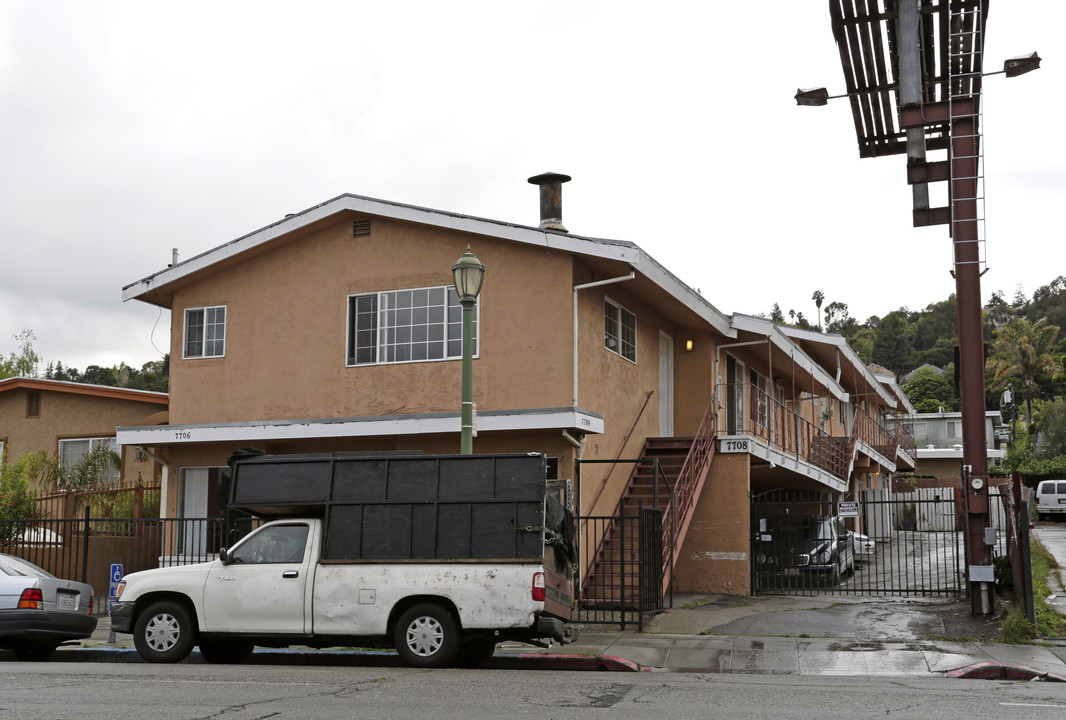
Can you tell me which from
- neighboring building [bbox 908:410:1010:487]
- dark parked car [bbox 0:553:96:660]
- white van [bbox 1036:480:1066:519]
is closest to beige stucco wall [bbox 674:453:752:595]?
dark parked car [bbox 0:553:96:660]

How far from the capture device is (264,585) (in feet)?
37.6

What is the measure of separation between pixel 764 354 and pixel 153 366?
52765 millimetres

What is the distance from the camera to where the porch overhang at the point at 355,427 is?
15742mm

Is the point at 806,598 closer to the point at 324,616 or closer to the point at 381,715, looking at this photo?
the point at 324,616

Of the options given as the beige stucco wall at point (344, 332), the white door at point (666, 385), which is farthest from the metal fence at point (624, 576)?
the white door at point (666, 385)

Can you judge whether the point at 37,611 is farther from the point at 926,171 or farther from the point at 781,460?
the point at 781,460

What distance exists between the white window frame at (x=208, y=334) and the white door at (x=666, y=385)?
831cm

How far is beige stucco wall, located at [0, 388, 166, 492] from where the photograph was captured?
22203 mm

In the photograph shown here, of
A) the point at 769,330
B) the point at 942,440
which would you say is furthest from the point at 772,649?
the point at 942,440

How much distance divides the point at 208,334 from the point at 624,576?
9.14 meters

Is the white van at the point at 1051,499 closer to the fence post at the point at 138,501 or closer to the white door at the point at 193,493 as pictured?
the white door at the point at 193,493

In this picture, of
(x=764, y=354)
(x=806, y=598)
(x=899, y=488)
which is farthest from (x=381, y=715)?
(x=899, y=488)

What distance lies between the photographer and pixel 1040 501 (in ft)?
148

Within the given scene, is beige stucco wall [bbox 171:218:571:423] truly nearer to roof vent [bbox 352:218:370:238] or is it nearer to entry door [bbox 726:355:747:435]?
roof vent [bbox 352:218:370:238]
